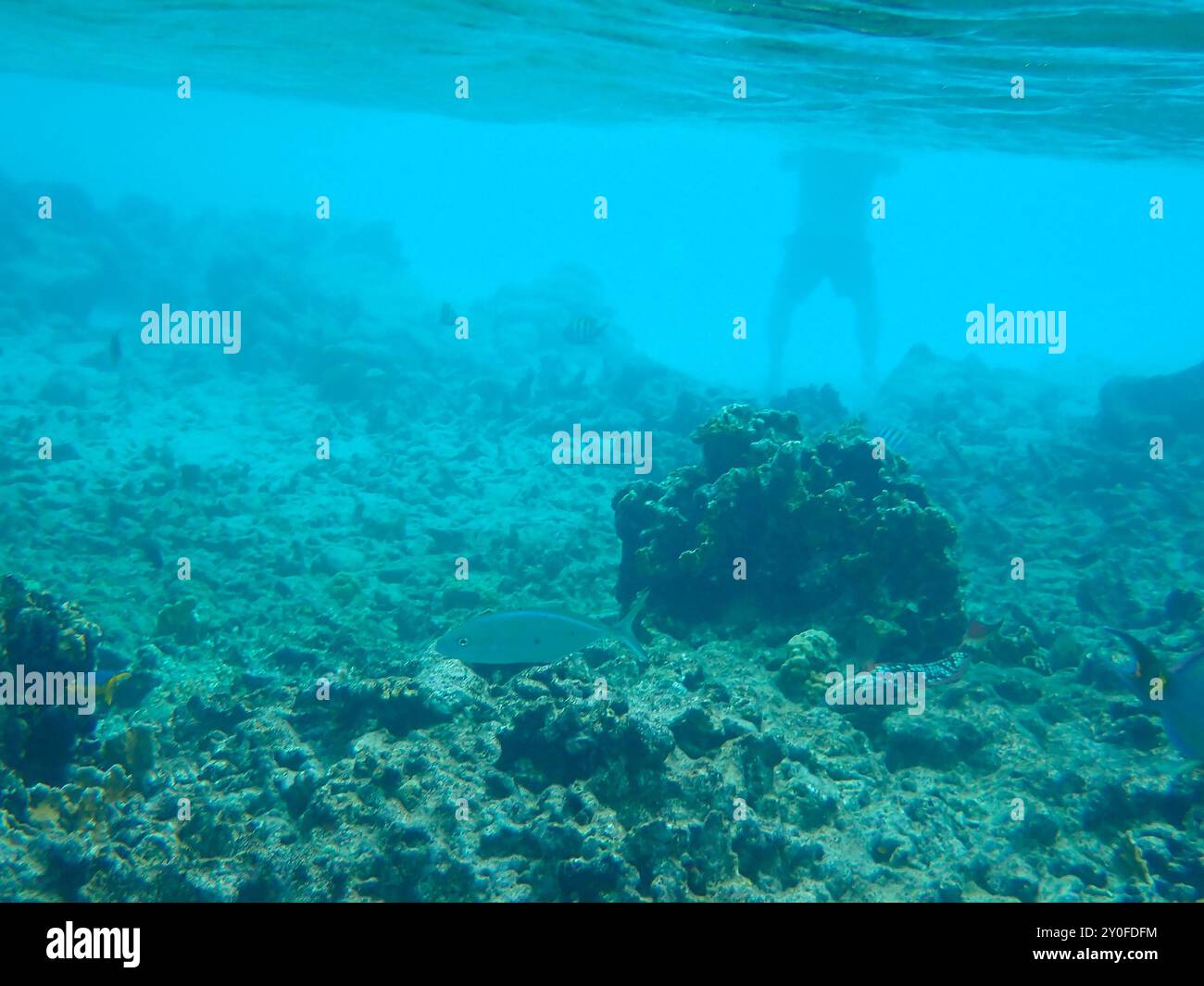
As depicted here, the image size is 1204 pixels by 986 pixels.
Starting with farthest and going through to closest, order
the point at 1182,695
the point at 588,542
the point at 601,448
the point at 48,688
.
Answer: the point at 601,448, the point at 588,542, the point at 48,688, the point at 1182,695

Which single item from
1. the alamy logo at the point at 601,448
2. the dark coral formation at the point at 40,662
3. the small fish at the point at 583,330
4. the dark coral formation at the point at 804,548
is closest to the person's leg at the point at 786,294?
the alamy logo at the point at 601,448

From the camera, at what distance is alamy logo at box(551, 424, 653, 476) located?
16.0 meters

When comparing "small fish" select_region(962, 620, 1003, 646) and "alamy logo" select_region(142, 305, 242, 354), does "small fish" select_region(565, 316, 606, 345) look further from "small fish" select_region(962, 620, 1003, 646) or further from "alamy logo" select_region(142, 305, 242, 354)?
"alamy logo" select_region(142, 305, 242, 354)

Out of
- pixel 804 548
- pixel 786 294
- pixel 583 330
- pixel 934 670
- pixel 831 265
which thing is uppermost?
pixel 831 265

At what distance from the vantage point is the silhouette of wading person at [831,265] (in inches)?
1052

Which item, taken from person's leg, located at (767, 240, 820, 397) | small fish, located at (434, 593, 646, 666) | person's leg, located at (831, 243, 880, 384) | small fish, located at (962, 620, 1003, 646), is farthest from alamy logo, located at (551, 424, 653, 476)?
person's leg, located at (831, 243, 880, 384)

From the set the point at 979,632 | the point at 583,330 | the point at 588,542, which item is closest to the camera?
the point at 979,632

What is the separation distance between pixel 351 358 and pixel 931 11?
16.3 meters

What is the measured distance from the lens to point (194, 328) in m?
24.1

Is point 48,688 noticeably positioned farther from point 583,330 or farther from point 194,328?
point 194,328
